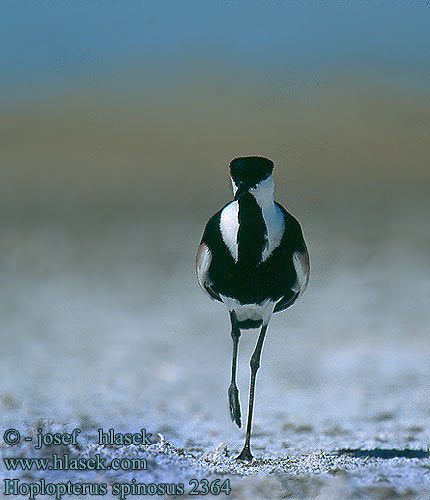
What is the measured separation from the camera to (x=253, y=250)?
2.65 metres

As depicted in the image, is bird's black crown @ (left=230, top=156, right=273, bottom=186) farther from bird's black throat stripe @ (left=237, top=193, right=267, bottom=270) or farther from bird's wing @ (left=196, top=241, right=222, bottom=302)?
bird's wing @ (left=196, top=241, right=222, bottom=302)

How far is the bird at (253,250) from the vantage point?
2568 mm

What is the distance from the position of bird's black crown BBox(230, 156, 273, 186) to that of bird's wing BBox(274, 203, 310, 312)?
256 mm

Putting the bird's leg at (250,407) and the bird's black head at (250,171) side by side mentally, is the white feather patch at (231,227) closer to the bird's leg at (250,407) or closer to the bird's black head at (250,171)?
the bird's black head at (250,171)

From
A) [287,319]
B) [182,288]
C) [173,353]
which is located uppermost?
[182,288]

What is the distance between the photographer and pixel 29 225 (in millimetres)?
10336

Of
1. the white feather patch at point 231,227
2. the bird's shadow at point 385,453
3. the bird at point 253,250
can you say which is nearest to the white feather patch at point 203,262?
the bird at point 253,250

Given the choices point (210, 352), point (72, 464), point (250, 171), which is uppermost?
point (210, 352)

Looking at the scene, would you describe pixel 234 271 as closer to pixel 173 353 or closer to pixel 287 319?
pixel 173 353

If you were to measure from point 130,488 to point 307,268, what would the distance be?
100 cm

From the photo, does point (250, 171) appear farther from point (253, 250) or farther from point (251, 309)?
point (251, 309)

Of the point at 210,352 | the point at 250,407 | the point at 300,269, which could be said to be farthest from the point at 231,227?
the point at 210,352

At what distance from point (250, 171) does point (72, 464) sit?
1.34 metres

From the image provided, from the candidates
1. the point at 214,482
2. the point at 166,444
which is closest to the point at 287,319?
the point at 166,444
